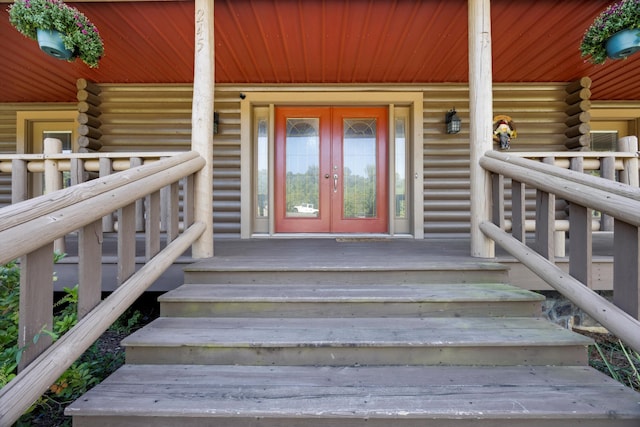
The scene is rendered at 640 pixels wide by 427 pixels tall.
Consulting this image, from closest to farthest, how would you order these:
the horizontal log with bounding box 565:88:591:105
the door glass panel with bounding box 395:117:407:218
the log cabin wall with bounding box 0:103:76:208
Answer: the horizontal log with bounding box 565:88:591:105 < the door glass panel with bounding box 395:117:407:218 < the log cabin wall with bounding box 0:103:76:208

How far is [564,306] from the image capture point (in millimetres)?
3131

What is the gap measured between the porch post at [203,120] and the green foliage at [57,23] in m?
0.97

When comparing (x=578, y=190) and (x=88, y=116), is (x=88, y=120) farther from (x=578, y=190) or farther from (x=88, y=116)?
(x=578, y=190)

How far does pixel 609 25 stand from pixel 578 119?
2.27 metres

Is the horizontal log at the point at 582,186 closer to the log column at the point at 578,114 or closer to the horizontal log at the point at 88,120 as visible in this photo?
the log column at the point at 578,114

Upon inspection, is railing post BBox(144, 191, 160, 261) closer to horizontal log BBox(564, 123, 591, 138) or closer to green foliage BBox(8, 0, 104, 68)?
green foliage BBox(8, 0, 104, 68)

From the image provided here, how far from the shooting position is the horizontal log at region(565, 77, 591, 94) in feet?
14.1

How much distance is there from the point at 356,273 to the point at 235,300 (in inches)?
30.8

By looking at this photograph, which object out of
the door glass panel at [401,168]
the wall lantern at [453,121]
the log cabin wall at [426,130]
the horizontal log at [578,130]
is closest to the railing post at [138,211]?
the log cabin wall at [426,130]

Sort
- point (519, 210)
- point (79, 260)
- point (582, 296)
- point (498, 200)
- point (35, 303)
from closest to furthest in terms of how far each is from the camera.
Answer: point (35, 303) → point (79, 260) → point (582, 296) → point (519, 210) → point (498, 200)

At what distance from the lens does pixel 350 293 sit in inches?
77.1

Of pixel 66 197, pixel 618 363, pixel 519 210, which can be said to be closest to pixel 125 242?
pixel 66 197

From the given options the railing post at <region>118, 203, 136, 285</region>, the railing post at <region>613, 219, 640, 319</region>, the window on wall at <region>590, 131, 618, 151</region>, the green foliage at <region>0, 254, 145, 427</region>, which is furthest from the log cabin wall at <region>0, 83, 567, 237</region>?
the railing post at <region>613, 219, 640, 319</region>

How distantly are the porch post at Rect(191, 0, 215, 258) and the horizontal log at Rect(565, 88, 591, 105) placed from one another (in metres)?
4.56
